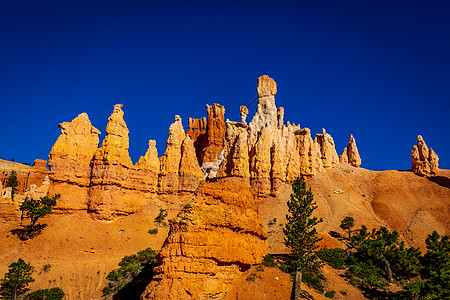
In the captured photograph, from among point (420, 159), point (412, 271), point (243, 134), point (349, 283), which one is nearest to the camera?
point (349, 283)

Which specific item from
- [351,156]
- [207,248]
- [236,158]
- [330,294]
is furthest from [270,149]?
[207,248]

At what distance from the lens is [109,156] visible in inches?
2199

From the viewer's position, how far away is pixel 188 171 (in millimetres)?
65438

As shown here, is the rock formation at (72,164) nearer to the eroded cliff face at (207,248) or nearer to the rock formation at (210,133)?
the rock formation at (210,133)

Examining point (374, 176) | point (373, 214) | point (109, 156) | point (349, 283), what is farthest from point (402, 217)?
point (109, 156)

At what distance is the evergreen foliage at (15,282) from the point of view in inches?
1337

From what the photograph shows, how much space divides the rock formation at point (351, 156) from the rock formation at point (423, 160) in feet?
40.6

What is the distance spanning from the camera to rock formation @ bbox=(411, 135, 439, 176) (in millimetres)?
73562

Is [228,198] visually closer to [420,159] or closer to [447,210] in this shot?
[447,210]

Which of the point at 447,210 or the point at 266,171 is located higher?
the point at 266,171

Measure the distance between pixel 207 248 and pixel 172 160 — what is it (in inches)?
1714

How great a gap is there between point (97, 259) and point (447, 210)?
6178 centimetres

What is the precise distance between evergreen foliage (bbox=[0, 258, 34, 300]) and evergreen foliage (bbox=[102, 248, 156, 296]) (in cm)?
825

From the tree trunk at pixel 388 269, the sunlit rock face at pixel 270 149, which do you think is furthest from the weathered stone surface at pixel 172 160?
the tree trunk at pixel 388 269
